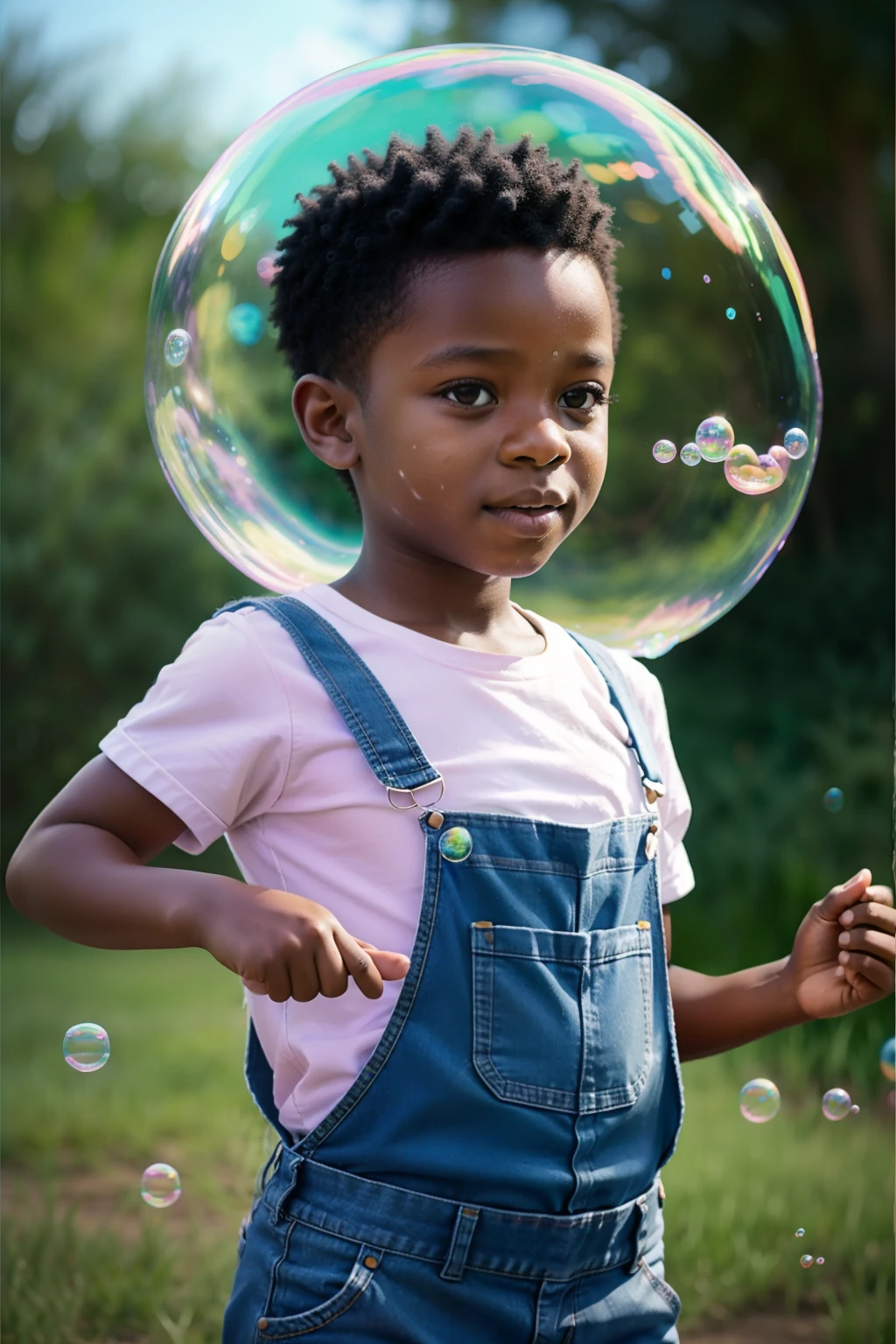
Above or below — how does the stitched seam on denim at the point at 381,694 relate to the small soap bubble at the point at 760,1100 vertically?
above

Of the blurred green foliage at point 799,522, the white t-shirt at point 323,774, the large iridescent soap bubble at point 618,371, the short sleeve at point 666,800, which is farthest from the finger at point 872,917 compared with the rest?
the blurred green foliage at point 799,522

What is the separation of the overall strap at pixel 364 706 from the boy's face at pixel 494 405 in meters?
0.14

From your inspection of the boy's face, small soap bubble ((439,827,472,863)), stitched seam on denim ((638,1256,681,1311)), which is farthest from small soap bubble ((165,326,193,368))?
stitched seam on denim ((638,1256,681,1311))

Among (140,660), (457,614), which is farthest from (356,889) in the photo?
(140,660)

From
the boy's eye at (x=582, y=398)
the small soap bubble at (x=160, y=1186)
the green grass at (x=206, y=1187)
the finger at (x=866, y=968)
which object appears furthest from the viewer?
the green grass at (x=206, y=1187)

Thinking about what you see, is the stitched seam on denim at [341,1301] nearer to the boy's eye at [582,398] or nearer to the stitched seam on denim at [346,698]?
the stitched seam on denim at [346,698]

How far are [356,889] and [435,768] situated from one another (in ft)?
0.42

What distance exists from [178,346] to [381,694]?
1.82ft

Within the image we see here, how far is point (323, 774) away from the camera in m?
1.36

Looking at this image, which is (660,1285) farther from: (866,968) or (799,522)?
(799,522)

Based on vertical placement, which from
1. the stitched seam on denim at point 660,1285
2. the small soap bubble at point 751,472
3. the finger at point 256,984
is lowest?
the stitched seam on denim at point 660,1285

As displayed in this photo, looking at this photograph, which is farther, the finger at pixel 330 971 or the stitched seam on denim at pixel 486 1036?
the stitched seam on denim at pixel 486 1036

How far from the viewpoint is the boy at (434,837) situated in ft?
4.26

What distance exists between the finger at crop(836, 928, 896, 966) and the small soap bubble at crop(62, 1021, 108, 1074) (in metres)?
0.83
